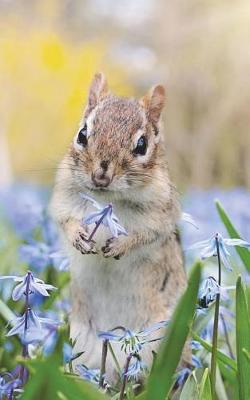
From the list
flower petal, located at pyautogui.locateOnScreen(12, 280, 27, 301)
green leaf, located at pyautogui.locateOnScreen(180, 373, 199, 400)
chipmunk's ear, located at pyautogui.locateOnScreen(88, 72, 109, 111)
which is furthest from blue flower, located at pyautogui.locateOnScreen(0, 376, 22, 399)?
chipmunk's ear, located at pyautogui.locateOnScreen(88, 72, 109, 111)

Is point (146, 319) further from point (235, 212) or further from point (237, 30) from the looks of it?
point (237, 30)

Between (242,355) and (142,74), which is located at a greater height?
(142,74)

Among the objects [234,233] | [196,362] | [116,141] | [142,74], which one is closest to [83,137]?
[116,141]

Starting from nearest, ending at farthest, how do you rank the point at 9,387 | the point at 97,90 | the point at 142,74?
the point at 9,387 < the point at 97,90 < the point at 142,74

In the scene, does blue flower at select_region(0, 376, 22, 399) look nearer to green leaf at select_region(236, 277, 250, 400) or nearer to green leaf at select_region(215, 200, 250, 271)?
green leaf at select_region(236, 277, 250, 400)

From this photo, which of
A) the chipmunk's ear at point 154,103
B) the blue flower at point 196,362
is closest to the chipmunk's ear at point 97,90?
the chipmunk's ear at point 154,103

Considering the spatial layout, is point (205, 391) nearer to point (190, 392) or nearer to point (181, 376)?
point (190, 392)
